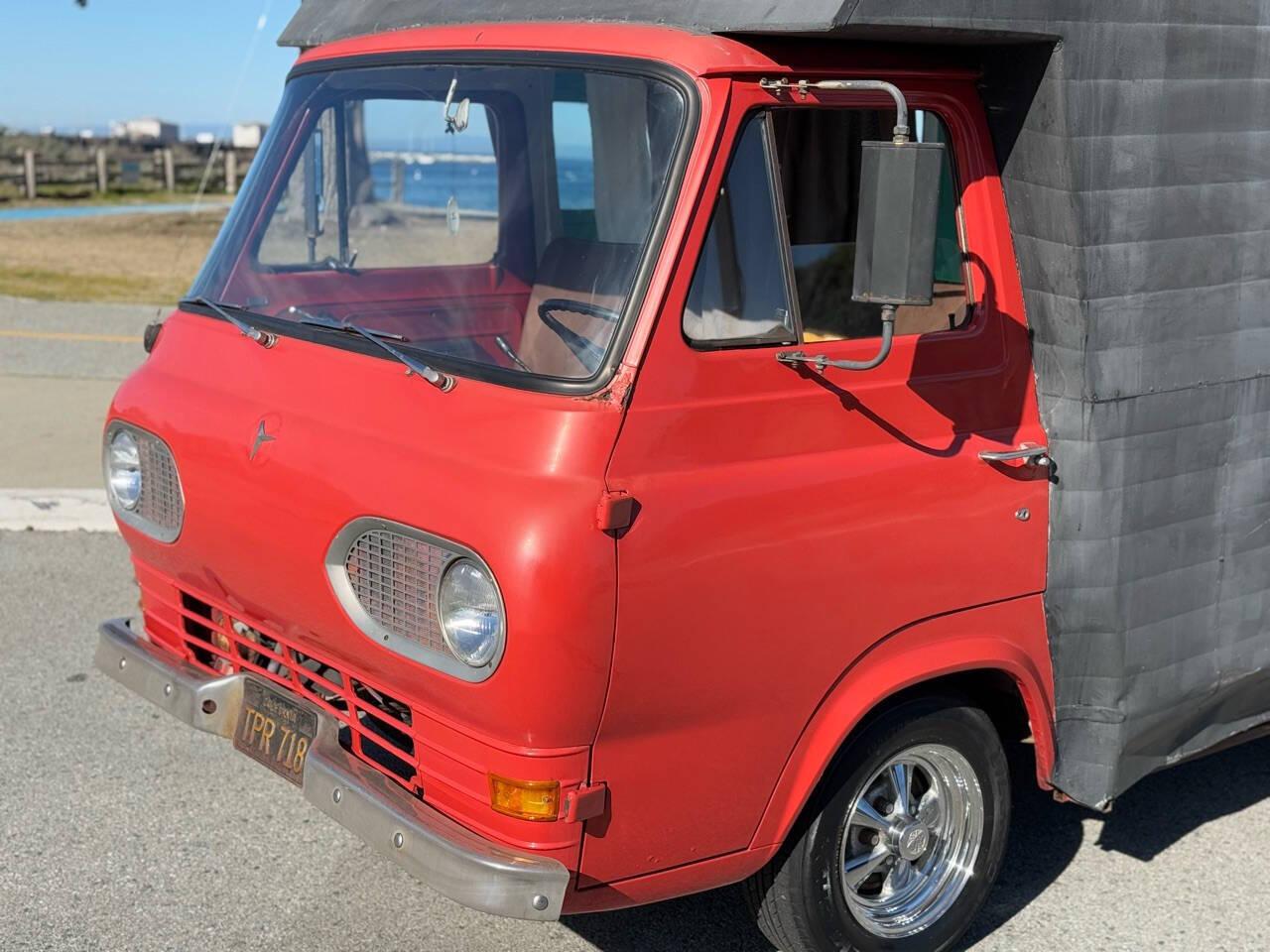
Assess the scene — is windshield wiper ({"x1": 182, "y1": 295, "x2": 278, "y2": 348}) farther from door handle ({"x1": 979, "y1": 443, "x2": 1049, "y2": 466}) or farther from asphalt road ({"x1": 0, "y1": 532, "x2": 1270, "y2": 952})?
door handle ({"x1": 979, "y1": 443, "x2": 1049, "y2": 466})

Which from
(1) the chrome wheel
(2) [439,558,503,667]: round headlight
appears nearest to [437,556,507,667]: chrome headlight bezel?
(2) [439,558,503,667]: round headlight

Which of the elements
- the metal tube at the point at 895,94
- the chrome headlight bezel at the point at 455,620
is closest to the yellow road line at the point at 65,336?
the chrome headlight bezel at the point at 455,620

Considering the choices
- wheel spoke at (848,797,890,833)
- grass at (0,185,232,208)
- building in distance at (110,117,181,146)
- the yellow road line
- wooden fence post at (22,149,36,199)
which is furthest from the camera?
building in distance at (110,117,181,146)

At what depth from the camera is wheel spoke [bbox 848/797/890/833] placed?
3641 mm

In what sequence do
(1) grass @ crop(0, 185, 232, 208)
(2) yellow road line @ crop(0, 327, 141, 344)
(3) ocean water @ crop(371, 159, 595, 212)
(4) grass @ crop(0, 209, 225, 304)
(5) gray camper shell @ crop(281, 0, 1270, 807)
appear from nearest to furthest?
(5) gray camper shell @ crop(281, 0, 1270, 807) < (3) ocean water @ crop(371, 159, 595, 212) < (2) yellow road line @ crop(0, 327, 141, 344) < (4) grass @ crop(0, 209, 225, 304) < (1) grass @ crop(0, 185, 232, 208)

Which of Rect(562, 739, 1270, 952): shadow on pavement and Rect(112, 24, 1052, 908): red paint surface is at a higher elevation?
Rect(112, 24, 1052, 908): red paint surface

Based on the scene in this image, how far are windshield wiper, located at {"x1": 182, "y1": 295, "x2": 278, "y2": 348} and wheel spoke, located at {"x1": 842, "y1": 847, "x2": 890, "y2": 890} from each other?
1948mm

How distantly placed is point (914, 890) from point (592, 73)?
2.20 metres

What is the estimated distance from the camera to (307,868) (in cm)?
409

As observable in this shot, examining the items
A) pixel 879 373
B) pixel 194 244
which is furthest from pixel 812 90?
pixel 194 244

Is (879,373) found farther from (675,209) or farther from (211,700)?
(211,700)

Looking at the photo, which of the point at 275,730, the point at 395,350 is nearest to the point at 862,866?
the point at 275,730

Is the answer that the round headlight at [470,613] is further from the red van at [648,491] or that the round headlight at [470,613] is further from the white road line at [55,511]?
the white road line at [55,511]

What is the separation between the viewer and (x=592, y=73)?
3.34 m
